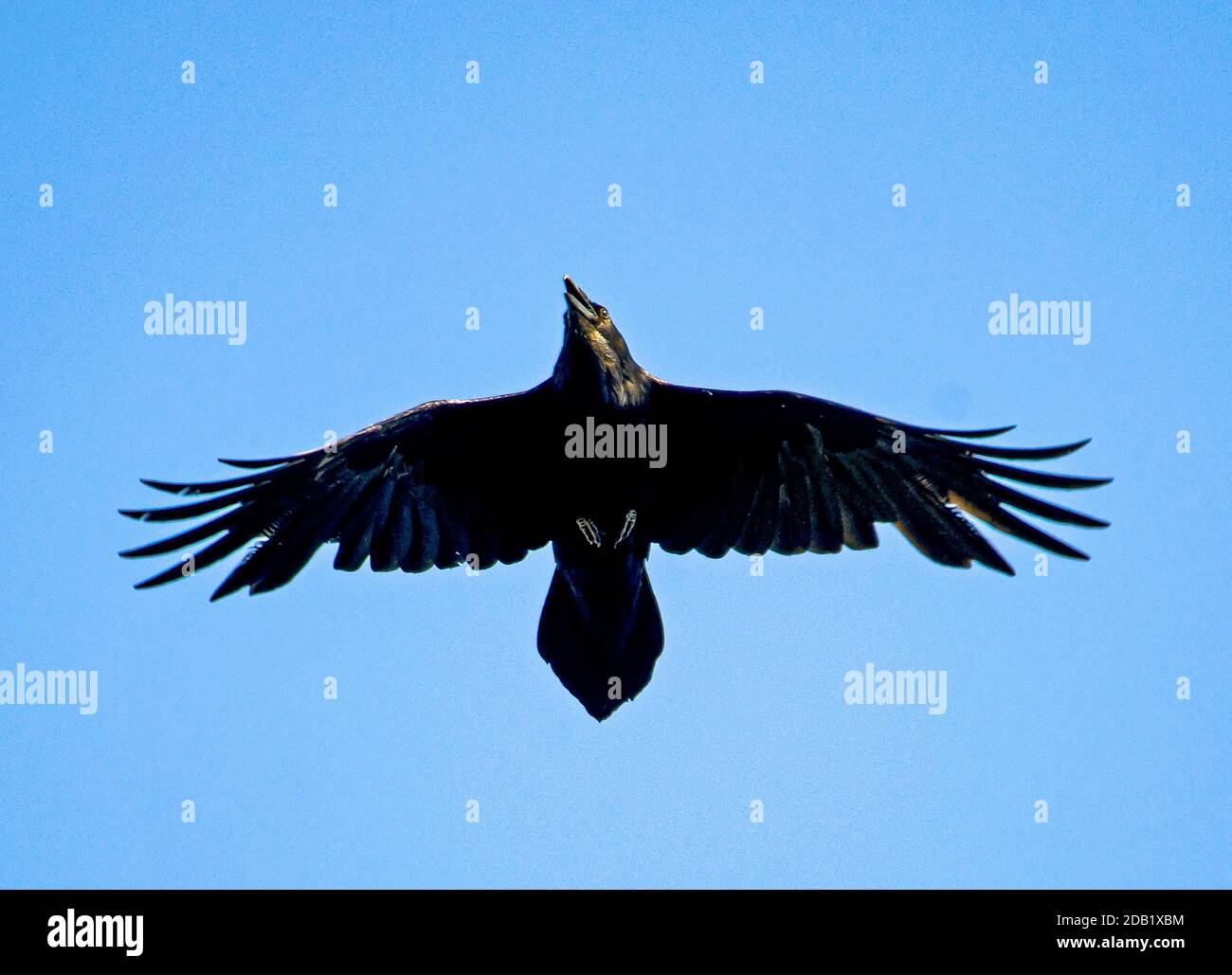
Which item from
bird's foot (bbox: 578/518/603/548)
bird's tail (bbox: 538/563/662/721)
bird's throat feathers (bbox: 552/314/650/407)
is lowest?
bird's tail (bbox: 538/563/662/721)

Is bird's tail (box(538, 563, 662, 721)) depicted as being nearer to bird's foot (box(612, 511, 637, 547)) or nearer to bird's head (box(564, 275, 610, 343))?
bird's foot (box(612, 511, 637, 547))

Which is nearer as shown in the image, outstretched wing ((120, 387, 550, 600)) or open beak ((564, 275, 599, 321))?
open beak ((564, 275, 599, 321))

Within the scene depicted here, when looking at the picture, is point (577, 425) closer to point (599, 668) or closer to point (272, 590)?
point (599, 668)

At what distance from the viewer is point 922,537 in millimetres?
7852

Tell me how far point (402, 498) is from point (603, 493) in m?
1.28

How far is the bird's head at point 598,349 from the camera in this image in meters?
7.44

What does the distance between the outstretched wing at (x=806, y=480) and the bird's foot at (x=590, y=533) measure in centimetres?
49

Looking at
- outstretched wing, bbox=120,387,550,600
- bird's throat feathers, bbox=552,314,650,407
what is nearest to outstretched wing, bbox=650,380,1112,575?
bird's throat feathers, bbox=552,314,650,407

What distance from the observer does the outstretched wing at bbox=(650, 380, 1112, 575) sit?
7809 mm

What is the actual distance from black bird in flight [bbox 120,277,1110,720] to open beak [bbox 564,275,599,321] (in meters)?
0.01

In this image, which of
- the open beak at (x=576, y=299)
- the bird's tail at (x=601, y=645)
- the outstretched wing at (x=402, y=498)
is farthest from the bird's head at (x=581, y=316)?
the bird's tail at (x=601, y=645)
